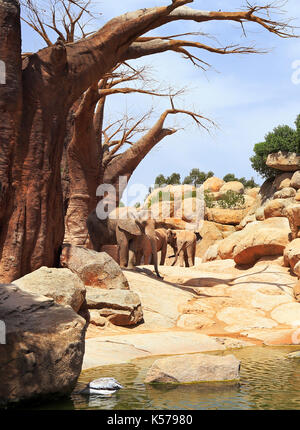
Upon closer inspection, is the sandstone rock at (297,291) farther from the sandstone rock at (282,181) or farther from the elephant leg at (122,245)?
the sandstone rock at (282,181)

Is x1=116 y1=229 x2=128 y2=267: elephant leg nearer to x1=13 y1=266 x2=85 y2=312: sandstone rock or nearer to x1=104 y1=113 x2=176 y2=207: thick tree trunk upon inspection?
x1=104 y1=113 x2=176 y2=207: thick tree trunk

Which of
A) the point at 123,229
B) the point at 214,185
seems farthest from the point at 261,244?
Answer: the point at 214,185

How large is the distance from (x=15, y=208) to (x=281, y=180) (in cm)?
2321

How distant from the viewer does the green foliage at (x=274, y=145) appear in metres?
30.1

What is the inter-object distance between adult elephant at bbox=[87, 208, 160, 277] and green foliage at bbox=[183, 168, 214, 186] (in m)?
36.1

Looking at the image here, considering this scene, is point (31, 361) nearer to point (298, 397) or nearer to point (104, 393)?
point (104, 393)

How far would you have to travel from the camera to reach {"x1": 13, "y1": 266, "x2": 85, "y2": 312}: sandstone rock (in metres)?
7.50

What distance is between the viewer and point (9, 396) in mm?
4199

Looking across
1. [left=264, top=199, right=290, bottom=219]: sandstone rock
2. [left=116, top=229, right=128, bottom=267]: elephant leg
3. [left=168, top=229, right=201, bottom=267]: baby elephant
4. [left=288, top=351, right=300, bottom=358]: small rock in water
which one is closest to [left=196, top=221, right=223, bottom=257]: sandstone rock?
[left=264, top=199, right=290, bottom=219]: sandstone rock

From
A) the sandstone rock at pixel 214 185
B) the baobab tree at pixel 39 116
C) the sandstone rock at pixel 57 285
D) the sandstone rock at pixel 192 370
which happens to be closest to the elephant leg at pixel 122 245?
the baobab tree at pixel 39 116

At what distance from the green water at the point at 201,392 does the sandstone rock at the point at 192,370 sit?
12cm
